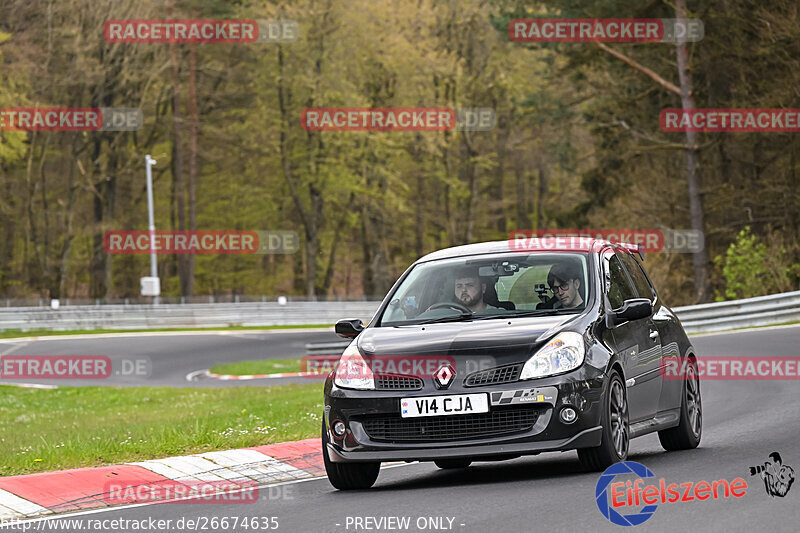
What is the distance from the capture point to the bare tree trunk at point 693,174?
3969 centimetres

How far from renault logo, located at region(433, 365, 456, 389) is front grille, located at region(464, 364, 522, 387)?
0.34 feet

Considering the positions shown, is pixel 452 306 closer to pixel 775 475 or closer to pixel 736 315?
pixel 775 475

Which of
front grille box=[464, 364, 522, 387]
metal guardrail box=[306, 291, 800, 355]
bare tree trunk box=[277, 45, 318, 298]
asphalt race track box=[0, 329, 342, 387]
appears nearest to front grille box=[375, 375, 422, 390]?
front grille box=[464, 364, 522, 387]

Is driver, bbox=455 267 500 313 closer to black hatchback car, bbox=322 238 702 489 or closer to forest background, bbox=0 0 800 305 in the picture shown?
black hatchback car, bbox=322 238 702 489

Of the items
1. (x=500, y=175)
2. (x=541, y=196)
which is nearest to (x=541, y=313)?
(x=500, y=175)

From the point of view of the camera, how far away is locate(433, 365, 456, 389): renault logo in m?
8.48

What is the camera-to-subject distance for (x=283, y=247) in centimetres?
7581

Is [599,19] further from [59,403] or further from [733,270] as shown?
[59,403]

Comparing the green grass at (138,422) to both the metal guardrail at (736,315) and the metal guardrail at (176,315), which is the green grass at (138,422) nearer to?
the metal guardrail at (736,315)

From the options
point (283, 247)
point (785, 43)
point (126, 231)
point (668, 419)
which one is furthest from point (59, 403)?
point (283, 247)

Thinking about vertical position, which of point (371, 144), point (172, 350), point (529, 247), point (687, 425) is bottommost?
point (172, 350)

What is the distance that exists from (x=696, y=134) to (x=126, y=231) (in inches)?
1441

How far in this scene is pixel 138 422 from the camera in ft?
57.0

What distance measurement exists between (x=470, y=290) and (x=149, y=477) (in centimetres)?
279
